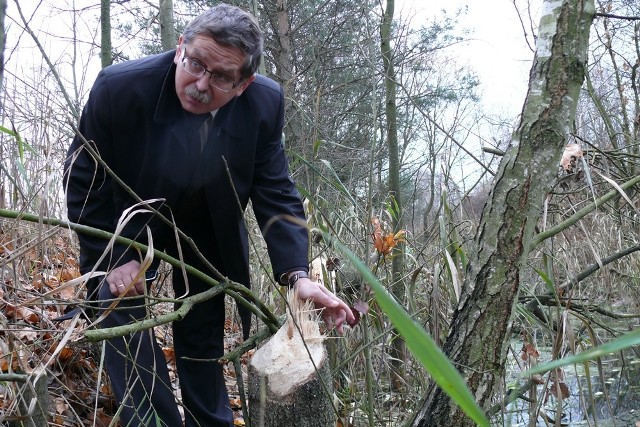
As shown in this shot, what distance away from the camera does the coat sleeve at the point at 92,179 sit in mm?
2490

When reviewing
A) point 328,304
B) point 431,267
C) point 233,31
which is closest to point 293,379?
point 328,304

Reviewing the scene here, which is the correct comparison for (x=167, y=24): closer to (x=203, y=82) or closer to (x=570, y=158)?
(x=203, y=82)

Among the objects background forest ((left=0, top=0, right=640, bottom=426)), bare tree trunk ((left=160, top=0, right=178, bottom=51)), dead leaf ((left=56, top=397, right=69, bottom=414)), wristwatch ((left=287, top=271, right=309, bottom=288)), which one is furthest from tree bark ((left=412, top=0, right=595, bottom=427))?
bare tree trunk ((left=160, top=0, right=178, bottom=51))

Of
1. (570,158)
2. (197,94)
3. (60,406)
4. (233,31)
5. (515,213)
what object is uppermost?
(233,31)

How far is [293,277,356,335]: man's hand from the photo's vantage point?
7.48 feet

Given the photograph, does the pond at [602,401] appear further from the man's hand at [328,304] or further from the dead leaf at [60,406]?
the dead leaf at [60,406]

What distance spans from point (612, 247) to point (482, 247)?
2.60m

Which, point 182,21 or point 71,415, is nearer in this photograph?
point 71,415

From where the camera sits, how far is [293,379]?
2199 mm

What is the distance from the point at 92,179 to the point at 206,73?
61cm

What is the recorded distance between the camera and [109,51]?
592 cm

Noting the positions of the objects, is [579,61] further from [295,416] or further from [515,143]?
[295,416]

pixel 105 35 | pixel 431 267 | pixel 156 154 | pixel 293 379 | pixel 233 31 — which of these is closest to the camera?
pixel 293 379

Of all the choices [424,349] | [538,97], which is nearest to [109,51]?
[538,97]
